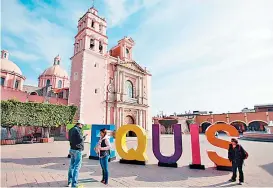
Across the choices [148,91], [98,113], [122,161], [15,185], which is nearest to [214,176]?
[122,161]

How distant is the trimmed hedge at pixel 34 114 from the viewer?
1392 centimetres

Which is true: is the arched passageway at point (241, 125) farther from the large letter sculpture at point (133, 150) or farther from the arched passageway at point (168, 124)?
the large letter sculpture at point (133, 150)

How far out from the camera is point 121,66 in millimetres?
26141

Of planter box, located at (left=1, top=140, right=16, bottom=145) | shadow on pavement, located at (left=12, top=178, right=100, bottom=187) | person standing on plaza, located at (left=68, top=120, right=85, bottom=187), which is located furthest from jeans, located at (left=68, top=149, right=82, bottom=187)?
planter box, located at (left=1, top=140, right=16, bottom=145)

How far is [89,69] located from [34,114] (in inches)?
356

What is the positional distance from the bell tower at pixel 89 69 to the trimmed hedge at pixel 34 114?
115 inches

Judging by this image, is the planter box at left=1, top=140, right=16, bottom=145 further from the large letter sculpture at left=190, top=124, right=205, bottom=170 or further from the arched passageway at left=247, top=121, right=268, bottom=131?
the arched passageway at left=247, top=121, right=268, bottom=131

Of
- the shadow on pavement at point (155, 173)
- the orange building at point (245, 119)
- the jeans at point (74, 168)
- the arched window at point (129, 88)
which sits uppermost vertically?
the arched window at point (129, 88)

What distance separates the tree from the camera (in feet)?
45.7

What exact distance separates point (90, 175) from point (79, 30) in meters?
24.3

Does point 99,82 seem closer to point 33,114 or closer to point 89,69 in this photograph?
point 89,69

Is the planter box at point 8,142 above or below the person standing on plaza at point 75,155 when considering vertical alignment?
below

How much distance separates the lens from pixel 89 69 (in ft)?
73.2

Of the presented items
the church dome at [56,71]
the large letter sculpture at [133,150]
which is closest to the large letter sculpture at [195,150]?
the large letter sculpture at [133,150]
